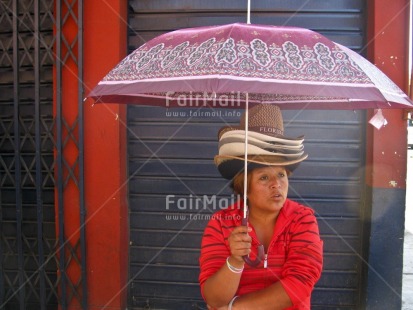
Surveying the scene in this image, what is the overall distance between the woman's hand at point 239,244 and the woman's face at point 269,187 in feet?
0.93

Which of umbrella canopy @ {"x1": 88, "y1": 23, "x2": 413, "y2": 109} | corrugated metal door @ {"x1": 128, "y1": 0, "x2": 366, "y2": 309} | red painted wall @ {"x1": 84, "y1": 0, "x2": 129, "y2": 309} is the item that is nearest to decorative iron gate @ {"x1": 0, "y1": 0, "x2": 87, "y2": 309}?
red painted wall @ {"x1": 84, "y1": 0, "x2": 129, "y2": 309}

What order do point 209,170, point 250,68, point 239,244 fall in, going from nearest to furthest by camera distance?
point 250,68 → point 239,244 → point 209,170

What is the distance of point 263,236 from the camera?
2.24 m

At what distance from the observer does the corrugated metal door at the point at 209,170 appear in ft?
14.3

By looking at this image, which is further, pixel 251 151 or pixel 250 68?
pixel 251 151

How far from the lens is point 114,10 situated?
420 centimetres

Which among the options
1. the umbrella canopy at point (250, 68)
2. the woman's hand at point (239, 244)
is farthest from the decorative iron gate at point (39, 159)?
the woman's hand at point (239, 244)

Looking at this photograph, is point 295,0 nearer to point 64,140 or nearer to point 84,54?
point 84,54

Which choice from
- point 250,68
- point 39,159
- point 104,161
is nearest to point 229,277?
point 250,68

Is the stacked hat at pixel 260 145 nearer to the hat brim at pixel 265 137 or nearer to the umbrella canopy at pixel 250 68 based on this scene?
the hat brim at pixel 265 137

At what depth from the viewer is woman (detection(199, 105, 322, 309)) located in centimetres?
204

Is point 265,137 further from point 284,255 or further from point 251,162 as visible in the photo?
point 284,255

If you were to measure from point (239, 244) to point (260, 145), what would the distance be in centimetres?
52

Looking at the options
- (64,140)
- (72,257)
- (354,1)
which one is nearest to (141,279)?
(72,257)
